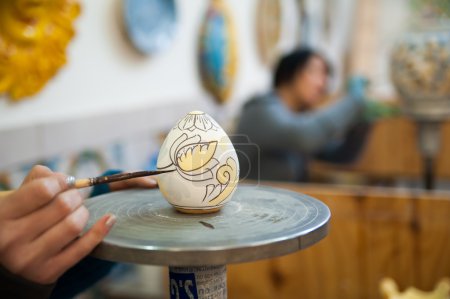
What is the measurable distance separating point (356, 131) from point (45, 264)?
2.41 metres


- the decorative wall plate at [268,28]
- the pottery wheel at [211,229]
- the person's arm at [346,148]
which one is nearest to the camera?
the pottery wheel at [211,229]

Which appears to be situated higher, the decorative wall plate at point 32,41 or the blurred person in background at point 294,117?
the decorative wall plate at point 32,41

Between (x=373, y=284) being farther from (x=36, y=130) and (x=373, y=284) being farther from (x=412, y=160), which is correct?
(x=412, y=160)

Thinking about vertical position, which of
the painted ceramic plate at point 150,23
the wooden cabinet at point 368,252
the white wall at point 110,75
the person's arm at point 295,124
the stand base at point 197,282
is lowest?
the wooden cabinet at point 368,252

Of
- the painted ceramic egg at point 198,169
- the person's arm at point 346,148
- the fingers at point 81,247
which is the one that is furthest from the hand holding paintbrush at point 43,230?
the person's arm at point 346,148

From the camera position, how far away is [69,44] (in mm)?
1717

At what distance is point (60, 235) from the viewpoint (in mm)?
666

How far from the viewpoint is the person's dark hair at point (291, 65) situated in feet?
8.45

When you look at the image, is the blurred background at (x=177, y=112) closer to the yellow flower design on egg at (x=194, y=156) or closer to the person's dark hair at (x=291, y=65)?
the person's dark hair at (x=291, y=65)

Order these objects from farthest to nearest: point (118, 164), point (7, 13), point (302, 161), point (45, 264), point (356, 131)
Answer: point (356, 131), point (302, 161), point (118, 164), point (7, 13), point (45, 264)

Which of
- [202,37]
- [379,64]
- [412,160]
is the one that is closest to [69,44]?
[202,37]

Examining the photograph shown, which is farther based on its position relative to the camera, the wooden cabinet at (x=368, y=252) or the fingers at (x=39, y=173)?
the wooden cabinet at (x=368, y=252)

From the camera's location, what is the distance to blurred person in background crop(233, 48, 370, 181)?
2314 millimetres

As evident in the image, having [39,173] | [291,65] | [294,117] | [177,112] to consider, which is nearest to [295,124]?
[294,117]
